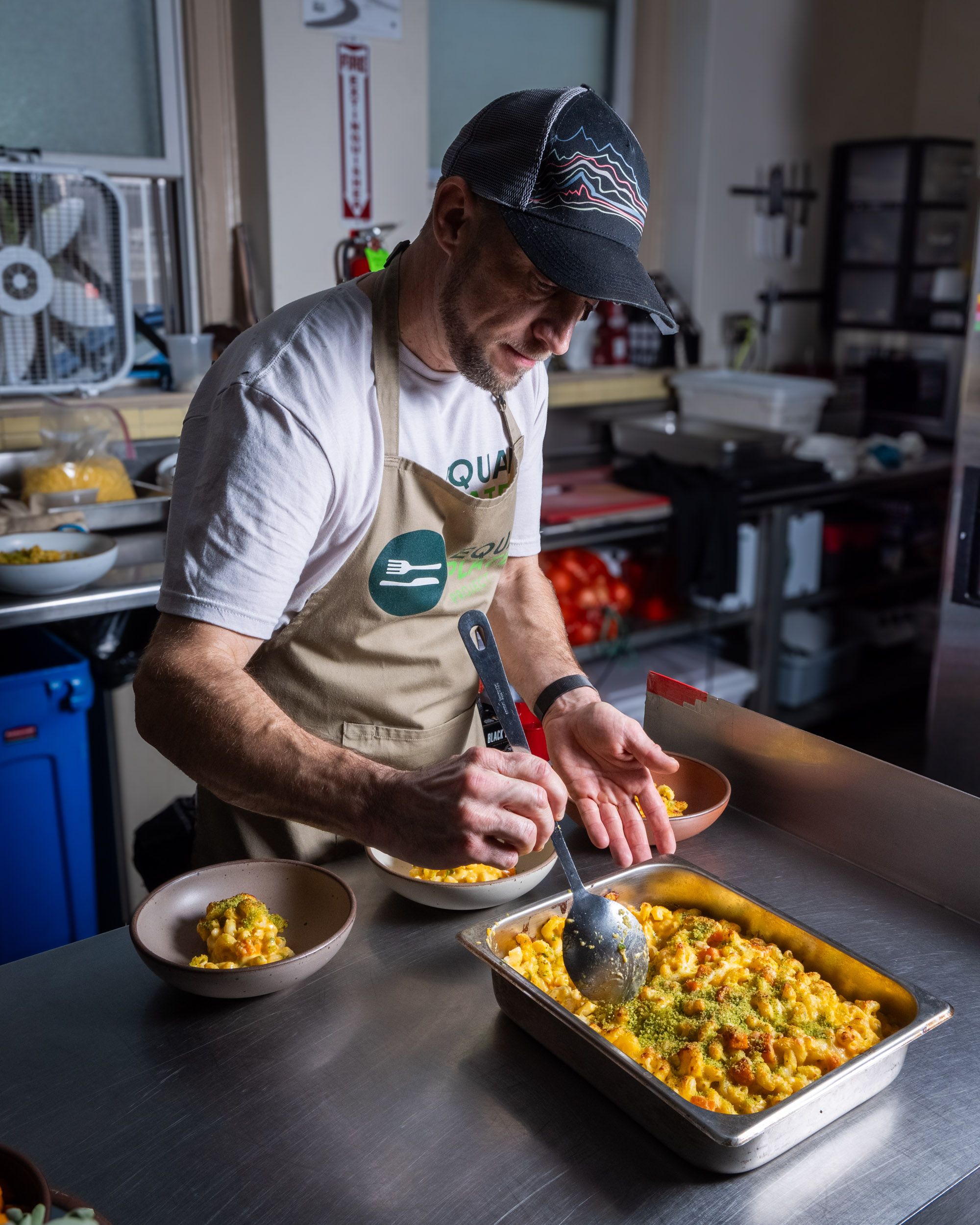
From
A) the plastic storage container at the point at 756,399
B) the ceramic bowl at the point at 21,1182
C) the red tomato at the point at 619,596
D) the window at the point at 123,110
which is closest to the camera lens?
the ceramic bowl at the point at 21,1182

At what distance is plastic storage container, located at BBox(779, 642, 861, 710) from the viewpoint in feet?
13.6

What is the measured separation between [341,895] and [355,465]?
522 mm

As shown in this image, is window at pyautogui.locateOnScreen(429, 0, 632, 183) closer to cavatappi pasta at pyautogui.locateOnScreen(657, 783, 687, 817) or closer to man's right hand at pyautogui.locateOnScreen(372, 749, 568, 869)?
cavatappi pasta at pyautogui.locateOnScreen(657, 783, 687, 817)

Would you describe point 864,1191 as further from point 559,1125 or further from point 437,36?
point 437,36

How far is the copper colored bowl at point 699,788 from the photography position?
1.44 meters

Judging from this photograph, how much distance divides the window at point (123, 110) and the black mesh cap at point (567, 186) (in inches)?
86.4

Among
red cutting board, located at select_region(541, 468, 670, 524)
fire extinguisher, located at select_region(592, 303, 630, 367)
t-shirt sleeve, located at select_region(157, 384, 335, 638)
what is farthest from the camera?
fire extinguisher, located at select_region(592, 303, 630, 367)

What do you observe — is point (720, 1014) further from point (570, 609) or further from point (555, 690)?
point (570, 609)

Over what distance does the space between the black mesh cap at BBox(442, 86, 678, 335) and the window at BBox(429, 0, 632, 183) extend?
8.67 ft

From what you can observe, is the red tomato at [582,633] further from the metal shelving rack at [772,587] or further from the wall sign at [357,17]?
the wall sign at [357,17]

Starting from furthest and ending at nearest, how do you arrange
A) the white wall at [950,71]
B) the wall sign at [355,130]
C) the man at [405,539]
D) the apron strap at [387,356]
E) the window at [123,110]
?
the white wall at [950,71] → the wall sign at [355,130] → the window at [123,110] → the apron strap at [387,356] → the man at [405,539]


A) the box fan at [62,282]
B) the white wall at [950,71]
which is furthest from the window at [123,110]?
the white wall at [950,71]

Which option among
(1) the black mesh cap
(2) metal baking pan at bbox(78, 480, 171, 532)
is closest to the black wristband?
(1) the black mesh cap

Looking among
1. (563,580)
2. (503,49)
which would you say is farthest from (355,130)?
(563,580)
